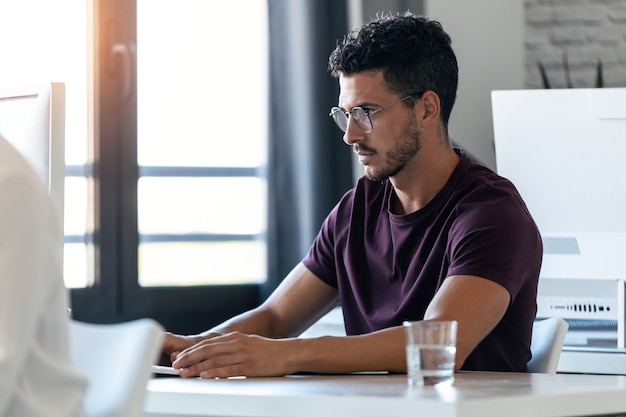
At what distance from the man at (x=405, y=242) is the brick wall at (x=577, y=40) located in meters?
1.81

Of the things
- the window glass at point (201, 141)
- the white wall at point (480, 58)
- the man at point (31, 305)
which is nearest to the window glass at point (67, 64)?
the window glass at point (201, 141)

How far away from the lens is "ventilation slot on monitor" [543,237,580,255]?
101 inches

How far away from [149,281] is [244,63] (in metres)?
0.77

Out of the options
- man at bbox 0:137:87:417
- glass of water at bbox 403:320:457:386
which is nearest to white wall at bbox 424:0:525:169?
glass of water at bbox 403:320:457:386

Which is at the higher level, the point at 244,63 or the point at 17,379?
the point at 244,63

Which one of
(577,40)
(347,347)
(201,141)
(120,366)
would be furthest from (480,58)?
(120,366)

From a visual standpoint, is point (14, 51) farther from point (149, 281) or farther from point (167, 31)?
point (149, 281)

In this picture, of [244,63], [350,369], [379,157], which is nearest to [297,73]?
[244,63]

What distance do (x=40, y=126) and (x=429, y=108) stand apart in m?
0.88

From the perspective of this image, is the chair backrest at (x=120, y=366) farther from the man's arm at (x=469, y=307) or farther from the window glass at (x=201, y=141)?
the window glass at (x=201, y=141)

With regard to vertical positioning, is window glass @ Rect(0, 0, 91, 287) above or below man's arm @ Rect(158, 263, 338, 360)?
above

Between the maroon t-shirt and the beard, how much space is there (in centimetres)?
8

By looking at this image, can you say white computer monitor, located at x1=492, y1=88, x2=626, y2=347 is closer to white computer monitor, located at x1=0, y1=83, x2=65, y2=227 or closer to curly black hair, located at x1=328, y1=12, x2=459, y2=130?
curly black hair, located at x1=328, y1=12, x2=459, y2=130

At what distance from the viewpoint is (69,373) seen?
966mm
